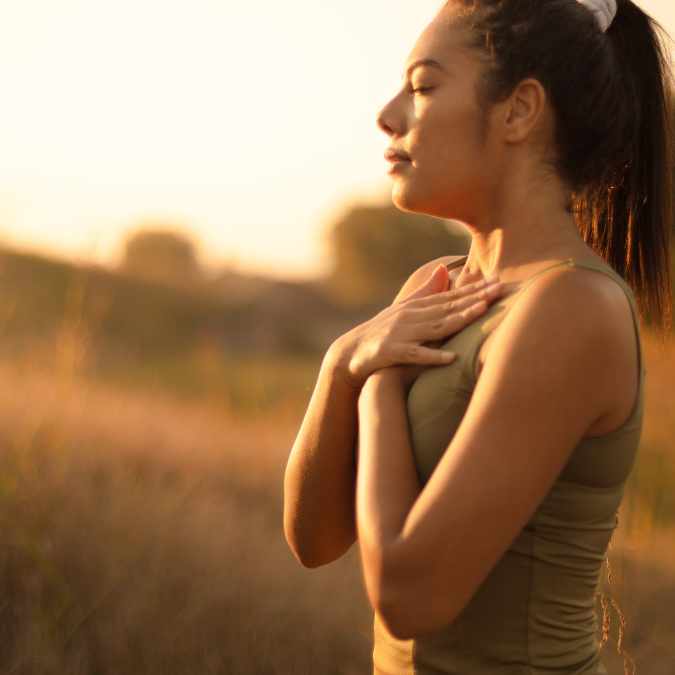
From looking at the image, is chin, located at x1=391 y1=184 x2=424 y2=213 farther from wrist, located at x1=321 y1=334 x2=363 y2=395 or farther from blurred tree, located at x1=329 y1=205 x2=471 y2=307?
blurred tree, located at x1=329 y1=205 x2=471 y2=307

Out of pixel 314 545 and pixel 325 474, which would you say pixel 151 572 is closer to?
pixel 314 545

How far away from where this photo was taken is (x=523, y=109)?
51.2 inches

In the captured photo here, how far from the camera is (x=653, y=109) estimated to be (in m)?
1.48

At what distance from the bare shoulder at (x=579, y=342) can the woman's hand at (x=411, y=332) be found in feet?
0.44

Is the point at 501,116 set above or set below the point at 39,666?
above

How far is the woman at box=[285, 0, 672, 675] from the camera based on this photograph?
3.21 feet

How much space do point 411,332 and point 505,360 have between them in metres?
0.29

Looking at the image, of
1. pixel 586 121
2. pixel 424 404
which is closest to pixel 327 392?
pixel 424 404

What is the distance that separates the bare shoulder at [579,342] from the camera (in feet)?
3.21

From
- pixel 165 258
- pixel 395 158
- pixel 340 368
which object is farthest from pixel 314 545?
pixel 165 258

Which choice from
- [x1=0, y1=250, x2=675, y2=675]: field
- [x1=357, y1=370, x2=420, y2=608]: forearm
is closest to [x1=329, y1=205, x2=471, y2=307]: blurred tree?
[x1=0, y1=250, x2=675, y2=675]: field

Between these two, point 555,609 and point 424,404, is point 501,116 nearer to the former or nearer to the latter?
point 424,404

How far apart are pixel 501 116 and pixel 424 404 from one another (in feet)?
1.98

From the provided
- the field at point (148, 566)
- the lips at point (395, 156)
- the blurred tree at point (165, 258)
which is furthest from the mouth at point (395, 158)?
the blurred tree at point (165, 258)
